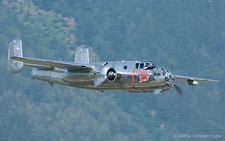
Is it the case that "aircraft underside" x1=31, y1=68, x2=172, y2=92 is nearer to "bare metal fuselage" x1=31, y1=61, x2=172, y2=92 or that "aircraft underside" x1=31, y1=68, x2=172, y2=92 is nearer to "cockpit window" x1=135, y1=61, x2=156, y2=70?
"bare metal fuselage" x1=31, y1=61, x2=172, y2=92

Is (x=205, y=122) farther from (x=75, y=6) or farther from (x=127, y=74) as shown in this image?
(x=75, y=6)

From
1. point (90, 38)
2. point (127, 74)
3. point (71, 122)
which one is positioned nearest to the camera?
point (127, 74)

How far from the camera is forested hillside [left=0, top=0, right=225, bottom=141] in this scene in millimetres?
111875

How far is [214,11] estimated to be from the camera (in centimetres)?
16525

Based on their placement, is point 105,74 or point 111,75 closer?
point 105,74

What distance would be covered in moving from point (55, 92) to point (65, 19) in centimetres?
5021

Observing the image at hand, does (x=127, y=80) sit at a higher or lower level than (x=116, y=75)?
lower

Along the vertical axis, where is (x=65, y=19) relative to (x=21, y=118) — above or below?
above

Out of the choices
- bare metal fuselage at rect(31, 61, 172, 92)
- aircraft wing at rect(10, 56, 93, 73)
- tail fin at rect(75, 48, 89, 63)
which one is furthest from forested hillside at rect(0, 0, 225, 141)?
aircraft wing at rect(10, 56, 93, 73)

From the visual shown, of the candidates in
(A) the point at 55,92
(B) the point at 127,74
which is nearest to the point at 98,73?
(B) the point at 127,74

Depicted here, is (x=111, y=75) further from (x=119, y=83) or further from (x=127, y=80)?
(x=127, y=80)

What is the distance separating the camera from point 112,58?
9481 centimetres

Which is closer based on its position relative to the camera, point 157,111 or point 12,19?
point 157,111

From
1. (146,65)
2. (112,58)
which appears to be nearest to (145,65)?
(146,65)
